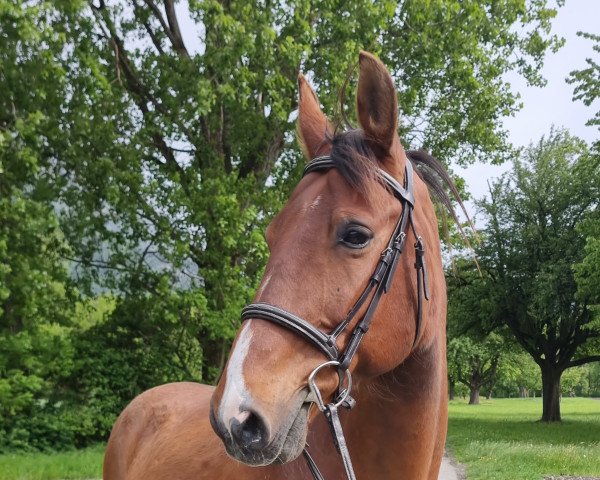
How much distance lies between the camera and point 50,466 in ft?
28.7

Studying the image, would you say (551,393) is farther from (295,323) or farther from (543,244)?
(295,323)

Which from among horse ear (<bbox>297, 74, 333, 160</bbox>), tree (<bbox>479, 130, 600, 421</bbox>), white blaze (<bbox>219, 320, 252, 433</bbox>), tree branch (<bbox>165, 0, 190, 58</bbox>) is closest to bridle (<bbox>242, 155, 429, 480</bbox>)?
white blaze (<bbox>219, 320, 252, 433</bbox>)

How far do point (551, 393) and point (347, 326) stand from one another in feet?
85.3

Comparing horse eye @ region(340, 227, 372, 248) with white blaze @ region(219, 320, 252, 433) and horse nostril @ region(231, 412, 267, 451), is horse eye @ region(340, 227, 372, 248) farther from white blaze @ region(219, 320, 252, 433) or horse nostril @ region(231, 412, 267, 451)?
horse nostril @ region(231, 412, 267, 451)

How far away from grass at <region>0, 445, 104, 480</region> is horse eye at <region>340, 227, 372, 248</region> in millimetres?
7978

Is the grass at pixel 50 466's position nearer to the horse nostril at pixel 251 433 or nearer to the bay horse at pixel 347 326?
the bay horse at pixel 347 326

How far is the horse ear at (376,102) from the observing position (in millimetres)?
1755

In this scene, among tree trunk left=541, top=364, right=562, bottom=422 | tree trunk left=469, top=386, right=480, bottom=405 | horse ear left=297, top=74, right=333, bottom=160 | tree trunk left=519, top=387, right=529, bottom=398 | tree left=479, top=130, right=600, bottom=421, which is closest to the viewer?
horse ear left=297, top=74, right=333, bottom=160

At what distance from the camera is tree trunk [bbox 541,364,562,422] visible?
24056mm

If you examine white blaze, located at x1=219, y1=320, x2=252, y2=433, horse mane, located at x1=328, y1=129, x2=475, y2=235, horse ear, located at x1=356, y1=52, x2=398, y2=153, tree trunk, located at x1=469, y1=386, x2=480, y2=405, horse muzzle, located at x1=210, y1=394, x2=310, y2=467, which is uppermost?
horse ear, located at x1=356, y1=52, x2=398, y2=153

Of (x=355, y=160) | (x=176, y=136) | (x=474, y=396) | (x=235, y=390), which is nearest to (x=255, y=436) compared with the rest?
(x=235, y=390)

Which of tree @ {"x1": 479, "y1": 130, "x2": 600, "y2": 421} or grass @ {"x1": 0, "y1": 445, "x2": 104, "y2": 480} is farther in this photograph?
tree @ {"x1": 479, "y1": 130, "x2": 600, "y2": 421}

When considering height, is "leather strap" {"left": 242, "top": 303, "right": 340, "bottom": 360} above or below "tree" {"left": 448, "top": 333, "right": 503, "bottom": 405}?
above

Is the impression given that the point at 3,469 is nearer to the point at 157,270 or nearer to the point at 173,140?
the point at 157,270
